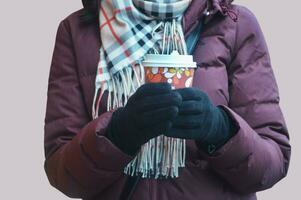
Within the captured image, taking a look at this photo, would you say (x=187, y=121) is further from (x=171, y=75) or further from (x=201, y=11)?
Result: (x=201, y=11)

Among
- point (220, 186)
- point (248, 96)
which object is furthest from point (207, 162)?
point (248, 96)

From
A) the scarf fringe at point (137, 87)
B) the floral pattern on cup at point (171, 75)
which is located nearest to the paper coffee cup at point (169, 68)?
the floral pattern on cup at point (171, 75)

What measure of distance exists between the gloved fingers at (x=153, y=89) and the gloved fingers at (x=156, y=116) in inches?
1.5

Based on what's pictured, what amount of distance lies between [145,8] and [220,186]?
48 cm

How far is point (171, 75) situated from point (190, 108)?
3.2 inches

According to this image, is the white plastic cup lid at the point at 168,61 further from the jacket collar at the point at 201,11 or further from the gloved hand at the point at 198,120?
the jacket collar at the point at 201,11

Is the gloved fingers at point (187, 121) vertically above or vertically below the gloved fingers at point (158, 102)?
below

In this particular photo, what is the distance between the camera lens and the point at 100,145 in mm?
1593

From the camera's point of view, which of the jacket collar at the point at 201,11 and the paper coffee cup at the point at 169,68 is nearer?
the paper coffee cup at the point at 169,68

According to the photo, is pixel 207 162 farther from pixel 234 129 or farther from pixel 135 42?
pixel 135 42

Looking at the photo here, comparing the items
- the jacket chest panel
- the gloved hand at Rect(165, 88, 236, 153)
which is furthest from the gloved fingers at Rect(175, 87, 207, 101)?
the jacket chest panel

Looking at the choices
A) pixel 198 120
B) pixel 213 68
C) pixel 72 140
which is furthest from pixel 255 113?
pixel 72 140

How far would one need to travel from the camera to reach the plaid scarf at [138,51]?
1657mm

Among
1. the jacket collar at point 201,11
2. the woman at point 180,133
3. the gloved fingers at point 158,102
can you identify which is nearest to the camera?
the gloved fingers at point 158,102
